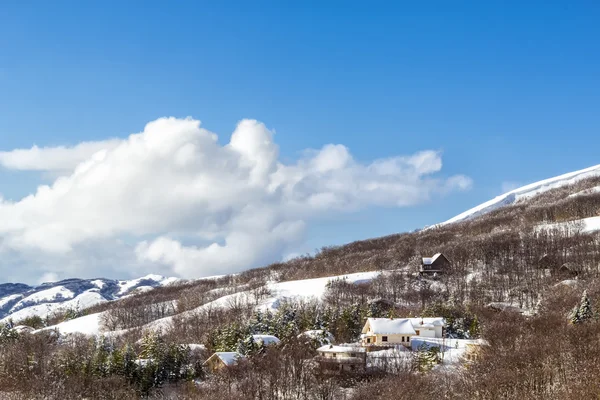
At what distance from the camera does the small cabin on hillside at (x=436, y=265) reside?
122m

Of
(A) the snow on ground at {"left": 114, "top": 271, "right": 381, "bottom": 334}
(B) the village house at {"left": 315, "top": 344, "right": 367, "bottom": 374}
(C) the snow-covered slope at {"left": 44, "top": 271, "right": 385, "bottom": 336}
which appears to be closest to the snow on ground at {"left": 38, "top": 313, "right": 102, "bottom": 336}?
(C) the snow-covered slope at {"left": 44, "top": 271, "right": 385, "bottom": 336}

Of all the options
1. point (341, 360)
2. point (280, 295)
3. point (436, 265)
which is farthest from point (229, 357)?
point (436, 265)

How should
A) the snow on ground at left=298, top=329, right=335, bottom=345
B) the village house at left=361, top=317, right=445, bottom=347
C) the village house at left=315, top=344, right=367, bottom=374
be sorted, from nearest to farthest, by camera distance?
the village house at left=315, top=344, right=367, bottom=374
the snow on ground at left=298, top=329, right=335, bottom=345
the village house at left=361, top=317, right=445, bottom=347

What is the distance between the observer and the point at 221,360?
205ft

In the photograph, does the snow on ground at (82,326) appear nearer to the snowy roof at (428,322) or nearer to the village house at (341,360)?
the snowy roof at (428,322)

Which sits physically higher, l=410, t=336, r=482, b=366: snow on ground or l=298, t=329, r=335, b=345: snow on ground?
l=298, t=329, r=335, b=345: snow on ground

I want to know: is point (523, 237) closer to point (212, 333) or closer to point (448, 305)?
point (448, 305)

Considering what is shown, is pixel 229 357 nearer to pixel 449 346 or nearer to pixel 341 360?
pixel 341 360

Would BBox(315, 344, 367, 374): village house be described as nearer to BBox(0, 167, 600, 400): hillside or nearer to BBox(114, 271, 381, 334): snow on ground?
BBox(0, 167, 600, 400): hillside

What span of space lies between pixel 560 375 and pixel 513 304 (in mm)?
56875

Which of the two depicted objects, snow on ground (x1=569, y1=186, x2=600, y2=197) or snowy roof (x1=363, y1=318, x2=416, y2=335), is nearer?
snowy roof (x1=363, y1=318, x2=416, y2=335)

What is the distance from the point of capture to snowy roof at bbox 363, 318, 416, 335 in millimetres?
71062

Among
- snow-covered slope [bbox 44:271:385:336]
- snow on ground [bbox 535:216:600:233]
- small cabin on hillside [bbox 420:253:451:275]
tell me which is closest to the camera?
snow-covered slope [bbox 44:271:385:336]

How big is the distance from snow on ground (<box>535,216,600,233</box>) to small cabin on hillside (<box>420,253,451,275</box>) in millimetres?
30405
